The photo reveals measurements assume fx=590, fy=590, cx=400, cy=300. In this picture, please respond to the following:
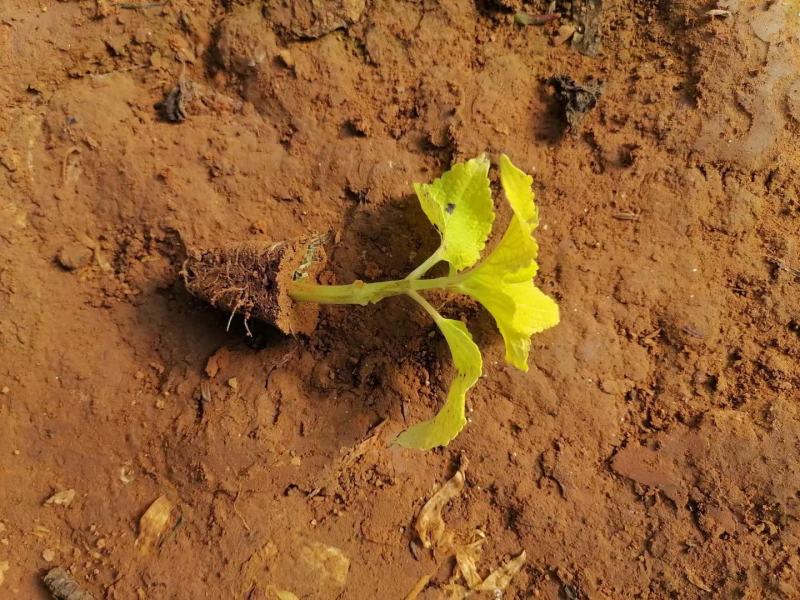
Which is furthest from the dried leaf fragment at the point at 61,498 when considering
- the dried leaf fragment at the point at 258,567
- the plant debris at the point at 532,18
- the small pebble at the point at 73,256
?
the plant debris at the point at 532,18

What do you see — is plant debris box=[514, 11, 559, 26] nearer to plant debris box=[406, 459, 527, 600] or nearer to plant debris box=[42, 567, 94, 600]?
plant debris box=[406, 459, 527, 600]

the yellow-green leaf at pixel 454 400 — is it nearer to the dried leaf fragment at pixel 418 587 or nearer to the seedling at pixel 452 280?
the seedling at pixel 452 280

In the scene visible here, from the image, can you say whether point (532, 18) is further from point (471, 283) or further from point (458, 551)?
point (458, 551)

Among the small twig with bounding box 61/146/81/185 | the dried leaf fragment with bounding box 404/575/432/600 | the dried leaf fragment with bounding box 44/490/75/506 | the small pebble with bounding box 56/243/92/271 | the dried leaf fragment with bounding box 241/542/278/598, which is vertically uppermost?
the small twig with bounding box 61/146/81/185

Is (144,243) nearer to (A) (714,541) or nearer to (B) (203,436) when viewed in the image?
(B) (203,436)

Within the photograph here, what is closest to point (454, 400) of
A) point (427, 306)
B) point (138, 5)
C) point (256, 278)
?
point (427, 306)

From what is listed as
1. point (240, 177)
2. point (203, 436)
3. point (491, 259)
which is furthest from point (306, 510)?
point (240, 177)

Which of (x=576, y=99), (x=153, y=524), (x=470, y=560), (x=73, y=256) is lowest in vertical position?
(x=153, y=524)

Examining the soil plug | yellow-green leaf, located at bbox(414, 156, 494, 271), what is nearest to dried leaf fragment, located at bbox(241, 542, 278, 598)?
the soil plug
